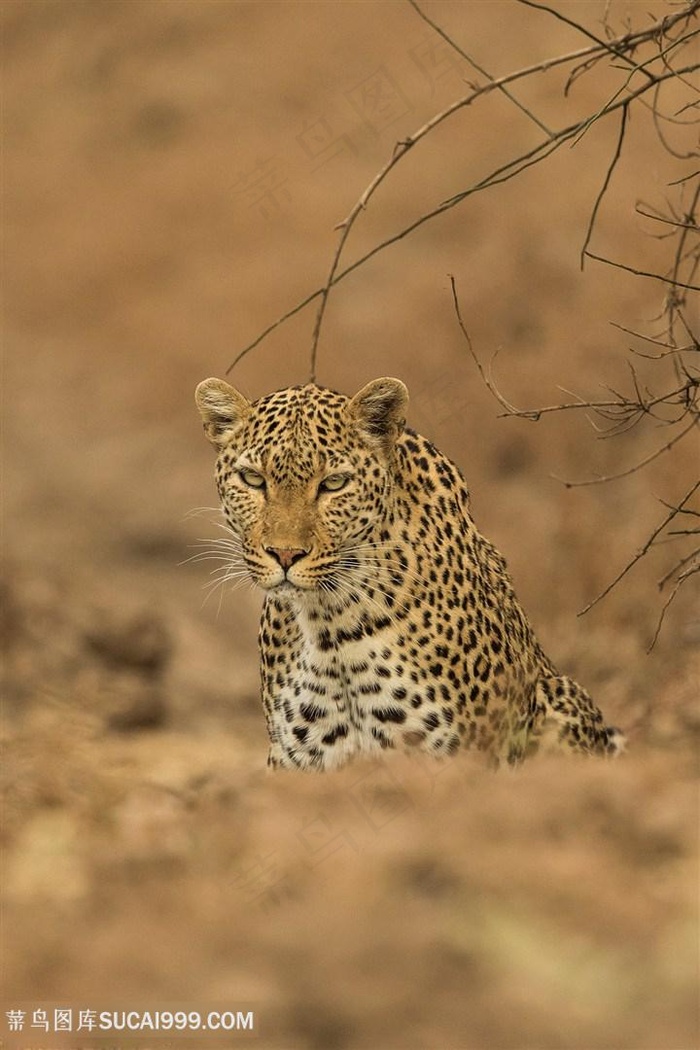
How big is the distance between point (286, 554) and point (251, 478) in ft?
1.61

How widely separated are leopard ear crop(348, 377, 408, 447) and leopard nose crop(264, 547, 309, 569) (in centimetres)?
74

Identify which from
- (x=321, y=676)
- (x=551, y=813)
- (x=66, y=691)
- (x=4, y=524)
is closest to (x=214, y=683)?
(x=66, y=691)

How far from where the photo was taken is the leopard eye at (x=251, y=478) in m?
8.45

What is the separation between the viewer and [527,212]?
67.3 feet

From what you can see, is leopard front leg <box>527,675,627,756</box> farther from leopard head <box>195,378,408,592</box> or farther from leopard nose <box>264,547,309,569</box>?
leopard nose <box>264,547,309,569</box>

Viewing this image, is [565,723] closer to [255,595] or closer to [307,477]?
[307,477]

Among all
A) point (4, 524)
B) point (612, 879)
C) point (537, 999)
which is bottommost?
point (537, 999)

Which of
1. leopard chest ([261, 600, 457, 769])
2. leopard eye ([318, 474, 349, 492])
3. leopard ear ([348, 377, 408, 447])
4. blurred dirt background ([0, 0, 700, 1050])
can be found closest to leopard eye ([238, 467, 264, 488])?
leopard eye ([318, 474, 349, 492])

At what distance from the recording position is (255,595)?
17.4 metres

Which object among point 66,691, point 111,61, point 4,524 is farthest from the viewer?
point 111,61

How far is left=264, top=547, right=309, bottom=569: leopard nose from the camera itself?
26.9 ft

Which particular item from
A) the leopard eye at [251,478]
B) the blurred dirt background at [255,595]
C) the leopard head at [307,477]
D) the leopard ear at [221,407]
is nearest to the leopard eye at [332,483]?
the leopard head at [307,477]

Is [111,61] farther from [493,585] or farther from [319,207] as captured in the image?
[493,585]

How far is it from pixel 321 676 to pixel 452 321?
1099cm
